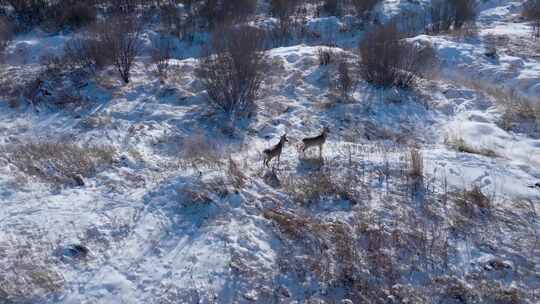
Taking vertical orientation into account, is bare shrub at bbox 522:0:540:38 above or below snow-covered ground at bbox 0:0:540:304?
above

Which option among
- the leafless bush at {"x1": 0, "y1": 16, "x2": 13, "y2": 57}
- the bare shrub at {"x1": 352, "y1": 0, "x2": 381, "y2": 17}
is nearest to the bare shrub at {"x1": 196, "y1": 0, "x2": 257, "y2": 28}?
the bare shrub at {"x1": 352, "y1": 0, "x2": 381, "y2": 17}

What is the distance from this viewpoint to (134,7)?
1513 cm

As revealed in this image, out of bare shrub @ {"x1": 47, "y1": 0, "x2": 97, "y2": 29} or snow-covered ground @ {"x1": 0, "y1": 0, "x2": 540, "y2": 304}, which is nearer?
snow-covered ground @ {"x1": 0, "y1": 0, "x2": 540, "y2": 304}

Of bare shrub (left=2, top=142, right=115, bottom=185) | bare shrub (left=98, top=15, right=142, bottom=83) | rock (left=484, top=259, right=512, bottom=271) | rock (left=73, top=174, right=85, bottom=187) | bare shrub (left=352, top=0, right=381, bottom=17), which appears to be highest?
bare shrub (left=352, top=0, right=381, bottom=17)

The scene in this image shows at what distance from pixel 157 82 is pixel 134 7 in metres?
7.61

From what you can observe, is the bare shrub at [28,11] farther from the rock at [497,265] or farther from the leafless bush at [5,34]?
the rock at [497,265]

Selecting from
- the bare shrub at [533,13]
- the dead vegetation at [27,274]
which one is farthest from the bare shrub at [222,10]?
the dead vegetation at [27,274]

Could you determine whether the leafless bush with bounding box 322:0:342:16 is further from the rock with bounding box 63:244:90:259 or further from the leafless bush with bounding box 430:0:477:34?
the rock with bounding box 63:244:90:259

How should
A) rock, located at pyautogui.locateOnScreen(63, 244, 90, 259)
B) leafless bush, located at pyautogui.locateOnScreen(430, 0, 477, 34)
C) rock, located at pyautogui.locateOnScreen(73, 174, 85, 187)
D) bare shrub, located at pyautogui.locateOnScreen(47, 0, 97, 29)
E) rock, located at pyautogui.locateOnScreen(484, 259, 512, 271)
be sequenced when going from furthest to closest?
leafless bush, located at pyautogui.locateOnScreen(430, 0, 477, 34) → bare shrub, located at pyautogui.locateOnScreen(47, 0, 97, 29) → rock, located at pyautogui.locateOnScreen(73, 174, 85, 187) → rock, located at pyautogui.locateOnScreen(484, 259, 512, 271) → rock, located at pyautogui.locateOnScreen(63, 244, 90, 259)

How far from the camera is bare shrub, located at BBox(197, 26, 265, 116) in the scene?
311 inches

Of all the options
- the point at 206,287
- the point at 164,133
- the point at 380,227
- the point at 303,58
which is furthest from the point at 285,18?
the point at 206,287

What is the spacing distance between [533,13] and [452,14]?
101 inches

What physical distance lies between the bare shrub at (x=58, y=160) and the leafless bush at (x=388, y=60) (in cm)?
567

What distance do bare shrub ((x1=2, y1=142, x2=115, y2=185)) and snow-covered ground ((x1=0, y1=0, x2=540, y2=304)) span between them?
0.48 feet
